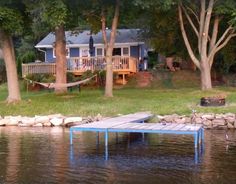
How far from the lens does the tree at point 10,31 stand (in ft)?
87.5

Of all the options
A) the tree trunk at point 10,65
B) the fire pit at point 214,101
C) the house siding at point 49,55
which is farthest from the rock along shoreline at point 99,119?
the house siding at point 49,55

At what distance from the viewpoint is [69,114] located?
83.6 ft

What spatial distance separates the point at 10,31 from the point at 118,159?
14.6 m

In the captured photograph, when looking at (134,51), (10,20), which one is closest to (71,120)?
(10,20)

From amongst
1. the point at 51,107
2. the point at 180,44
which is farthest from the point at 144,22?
the point at 51,107

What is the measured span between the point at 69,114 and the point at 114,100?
3.48 metres

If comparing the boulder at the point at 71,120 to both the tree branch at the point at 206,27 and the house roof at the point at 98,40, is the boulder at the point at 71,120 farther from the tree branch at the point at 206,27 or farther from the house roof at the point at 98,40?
the house roof at the point at 98,40

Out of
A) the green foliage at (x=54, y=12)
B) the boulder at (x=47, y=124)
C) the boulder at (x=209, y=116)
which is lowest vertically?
the boulder at (x=47, y=124)

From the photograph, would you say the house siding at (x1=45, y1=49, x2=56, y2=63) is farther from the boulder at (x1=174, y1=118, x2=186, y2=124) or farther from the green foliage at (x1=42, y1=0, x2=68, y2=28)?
the boulder at (x1=174, y1=118, x2=186, y2=124)

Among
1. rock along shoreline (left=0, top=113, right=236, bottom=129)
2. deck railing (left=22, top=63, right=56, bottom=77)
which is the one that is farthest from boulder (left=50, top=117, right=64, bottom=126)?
deck railing (left=22, top=63, right=56, bottom=77)

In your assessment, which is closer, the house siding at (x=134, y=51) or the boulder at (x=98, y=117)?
the boulder at (x=98, y=117)

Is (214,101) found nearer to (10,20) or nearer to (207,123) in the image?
(207,123)

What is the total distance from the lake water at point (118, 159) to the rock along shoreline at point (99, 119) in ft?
6.10

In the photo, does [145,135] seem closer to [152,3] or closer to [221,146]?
[221,146]
